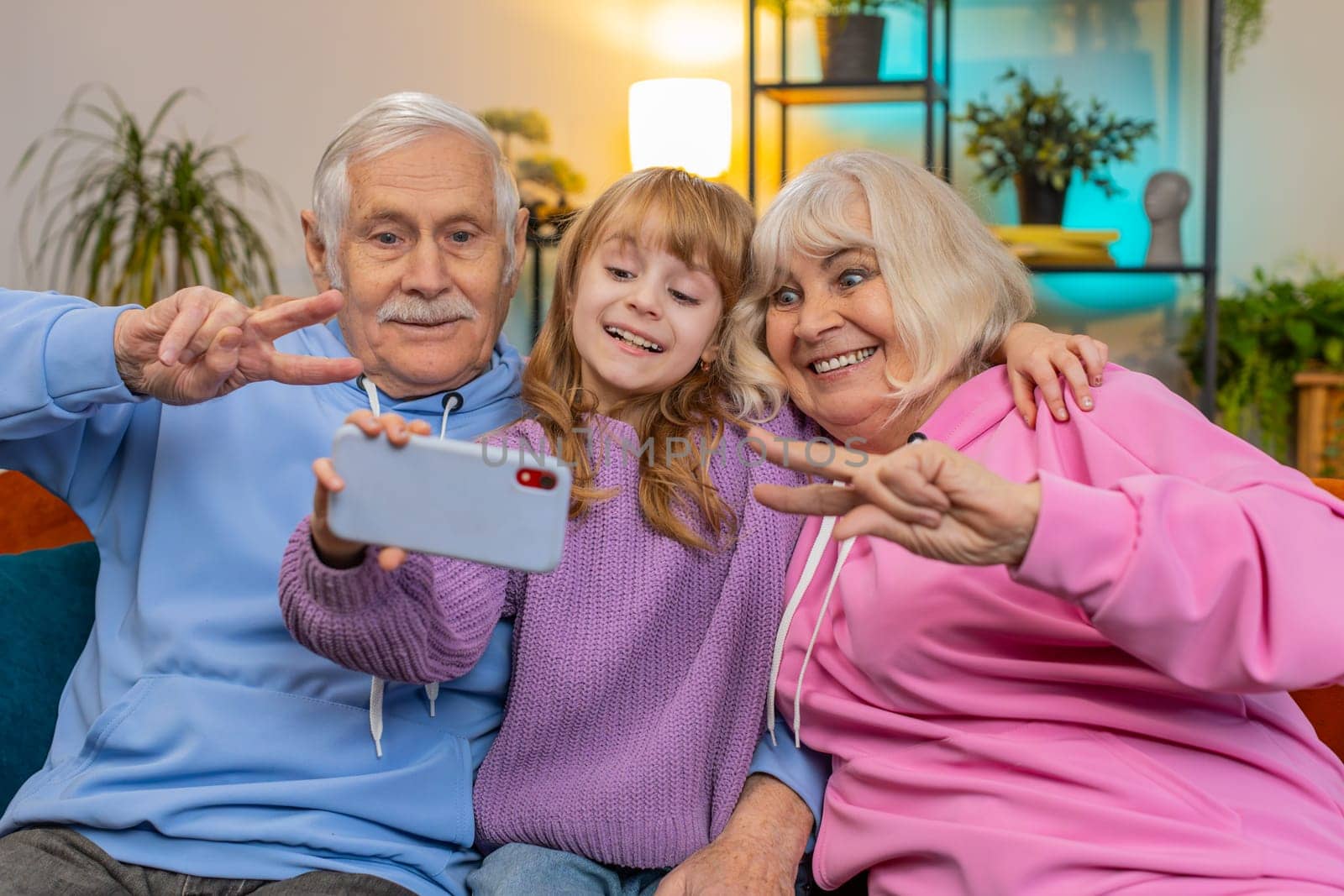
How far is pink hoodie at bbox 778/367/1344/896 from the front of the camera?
1007 mm

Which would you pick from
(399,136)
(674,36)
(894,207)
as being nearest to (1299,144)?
(674,36)

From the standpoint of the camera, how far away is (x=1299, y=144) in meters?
3.81

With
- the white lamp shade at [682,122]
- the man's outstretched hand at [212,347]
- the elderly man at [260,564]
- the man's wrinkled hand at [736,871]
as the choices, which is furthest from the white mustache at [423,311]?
the white lamp shade at [682,122]

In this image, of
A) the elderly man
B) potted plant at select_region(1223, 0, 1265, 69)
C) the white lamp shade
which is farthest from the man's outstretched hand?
potted plant at select_region(1223, 0, 1265, 69)

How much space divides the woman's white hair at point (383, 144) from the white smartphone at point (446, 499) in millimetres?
649

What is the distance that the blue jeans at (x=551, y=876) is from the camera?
125 centimetres

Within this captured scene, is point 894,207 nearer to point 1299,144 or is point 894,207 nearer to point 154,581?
point 154,581

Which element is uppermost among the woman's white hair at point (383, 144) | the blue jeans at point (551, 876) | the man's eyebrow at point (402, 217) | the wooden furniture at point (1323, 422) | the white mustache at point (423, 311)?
the woman's white hair at point (383, 144)

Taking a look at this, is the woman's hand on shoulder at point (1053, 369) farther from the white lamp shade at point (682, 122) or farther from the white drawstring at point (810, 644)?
the white lamp shade at point (682, 122)

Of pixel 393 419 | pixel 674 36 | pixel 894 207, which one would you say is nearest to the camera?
pixel 393 419

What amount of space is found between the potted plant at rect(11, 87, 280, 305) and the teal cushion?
181 centimetres

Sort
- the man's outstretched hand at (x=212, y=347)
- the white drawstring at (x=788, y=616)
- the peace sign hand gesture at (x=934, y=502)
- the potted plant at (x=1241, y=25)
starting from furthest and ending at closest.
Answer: the potted plant at (x=1241, y=25)
the white drawstring at (x=788, y=616)
the man's outstretched hand at (x=212, y=347)
the peace sign hand gesture at (x=934, y=502)

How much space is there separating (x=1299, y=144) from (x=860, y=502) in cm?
349

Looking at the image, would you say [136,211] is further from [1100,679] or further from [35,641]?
[1100,679]
